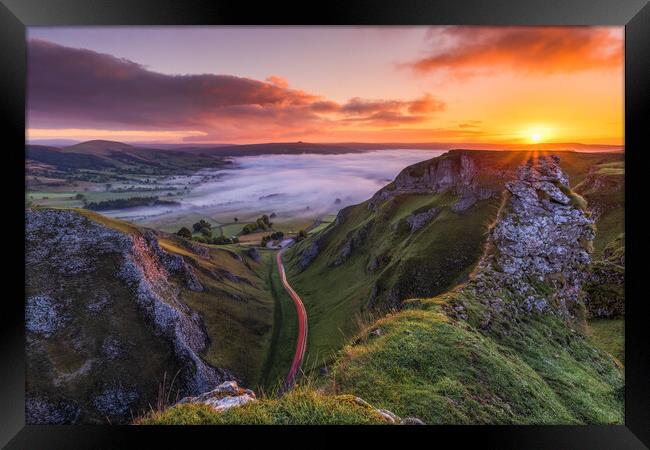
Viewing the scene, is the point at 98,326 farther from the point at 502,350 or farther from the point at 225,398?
the point at 502,350

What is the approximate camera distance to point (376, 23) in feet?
22.6

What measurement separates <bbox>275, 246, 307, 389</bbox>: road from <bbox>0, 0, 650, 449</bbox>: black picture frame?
19.9 ft

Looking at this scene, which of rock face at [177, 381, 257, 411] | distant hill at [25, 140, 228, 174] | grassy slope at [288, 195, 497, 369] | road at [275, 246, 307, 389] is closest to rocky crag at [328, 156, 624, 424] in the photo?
rock face at [177, 381, 257, 411]

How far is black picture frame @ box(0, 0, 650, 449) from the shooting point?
22.2 ft

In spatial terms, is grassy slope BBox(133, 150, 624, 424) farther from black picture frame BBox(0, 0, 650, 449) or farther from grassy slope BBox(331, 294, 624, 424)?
black picture frame BBox(0, 0, 650, 449)

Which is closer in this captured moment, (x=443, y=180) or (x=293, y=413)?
(x=293, y=413)

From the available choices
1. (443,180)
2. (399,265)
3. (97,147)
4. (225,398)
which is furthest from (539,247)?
(97,147)

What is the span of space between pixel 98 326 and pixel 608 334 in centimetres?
1790

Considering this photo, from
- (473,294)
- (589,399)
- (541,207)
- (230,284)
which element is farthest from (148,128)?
(541,207)

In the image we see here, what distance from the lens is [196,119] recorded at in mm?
11773

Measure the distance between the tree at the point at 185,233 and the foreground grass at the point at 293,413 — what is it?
9.25 m

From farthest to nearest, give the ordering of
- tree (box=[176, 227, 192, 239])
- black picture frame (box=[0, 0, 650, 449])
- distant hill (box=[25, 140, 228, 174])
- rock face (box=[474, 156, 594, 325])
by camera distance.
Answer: tree (box=[176, 227, 192, 239]), distant hill (box=[25, 140, 228, 174]), rock face (box=[474, 156, 594, 325]), black picture frame (box=[0, 0, 650, 449])

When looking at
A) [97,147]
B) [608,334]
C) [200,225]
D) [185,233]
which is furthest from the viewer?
[185,233]

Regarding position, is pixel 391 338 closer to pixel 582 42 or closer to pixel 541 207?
pixel 582 42
